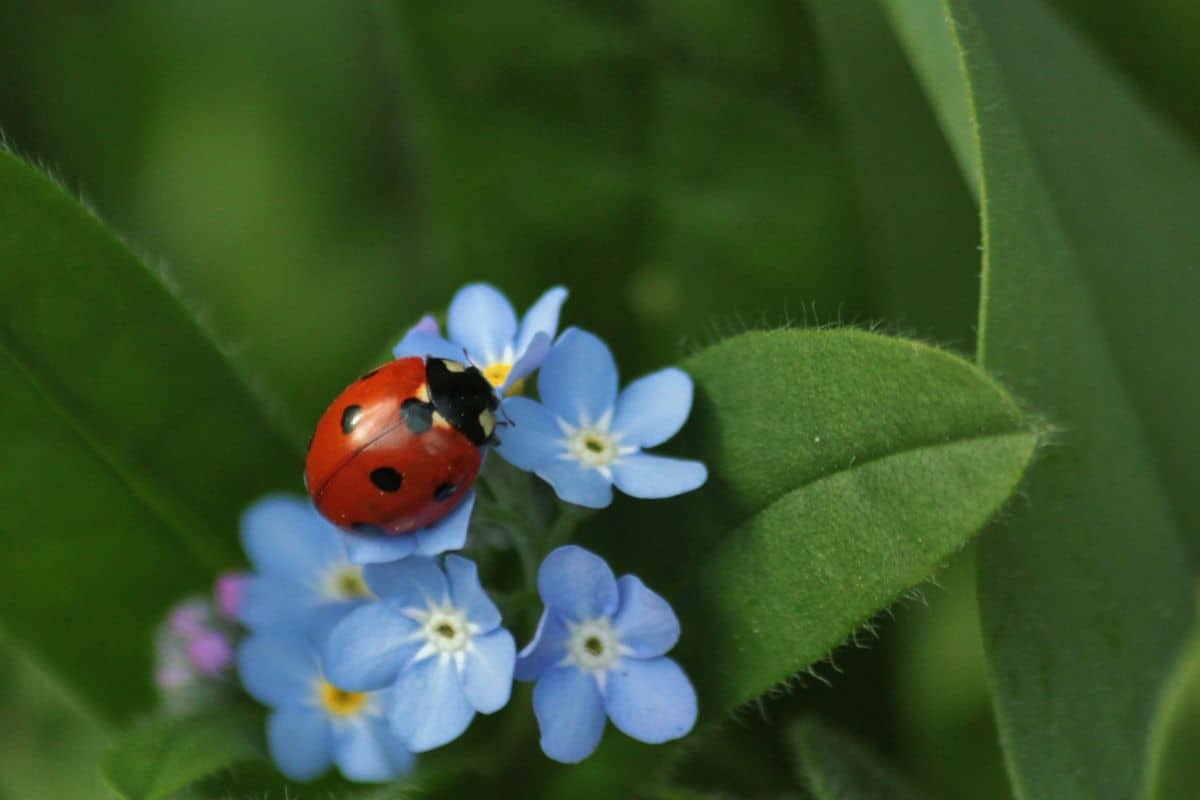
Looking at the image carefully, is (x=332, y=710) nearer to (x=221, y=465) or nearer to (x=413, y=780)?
(x=413, y=780)

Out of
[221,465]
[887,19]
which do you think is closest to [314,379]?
[221,465]

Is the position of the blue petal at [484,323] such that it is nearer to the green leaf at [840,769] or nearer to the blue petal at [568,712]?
the blue petal at [568,712]

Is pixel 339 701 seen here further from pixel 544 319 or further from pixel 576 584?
pixel 544 319

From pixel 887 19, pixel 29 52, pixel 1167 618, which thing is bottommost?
pixel 1167 618

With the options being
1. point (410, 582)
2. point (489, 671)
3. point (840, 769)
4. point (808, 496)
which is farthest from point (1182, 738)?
point (410, 582)

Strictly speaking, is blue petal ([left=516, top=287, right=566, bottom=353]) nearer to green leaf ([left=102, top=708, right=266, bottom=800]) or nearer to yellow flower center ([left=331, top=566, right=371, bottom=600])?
yellow flower center ([left=331, top=566, right=371, bottom=600])

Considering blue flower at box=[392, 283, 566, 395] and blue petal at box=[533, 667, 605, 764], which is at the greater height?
blue flower at box=[392, 283, 566, 395]

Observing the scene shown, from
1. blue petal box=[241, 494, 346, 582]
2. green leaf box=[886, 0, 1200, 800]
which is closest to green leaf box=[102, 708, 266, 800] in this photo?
blue petal box=[241, 494, 346, 582]
